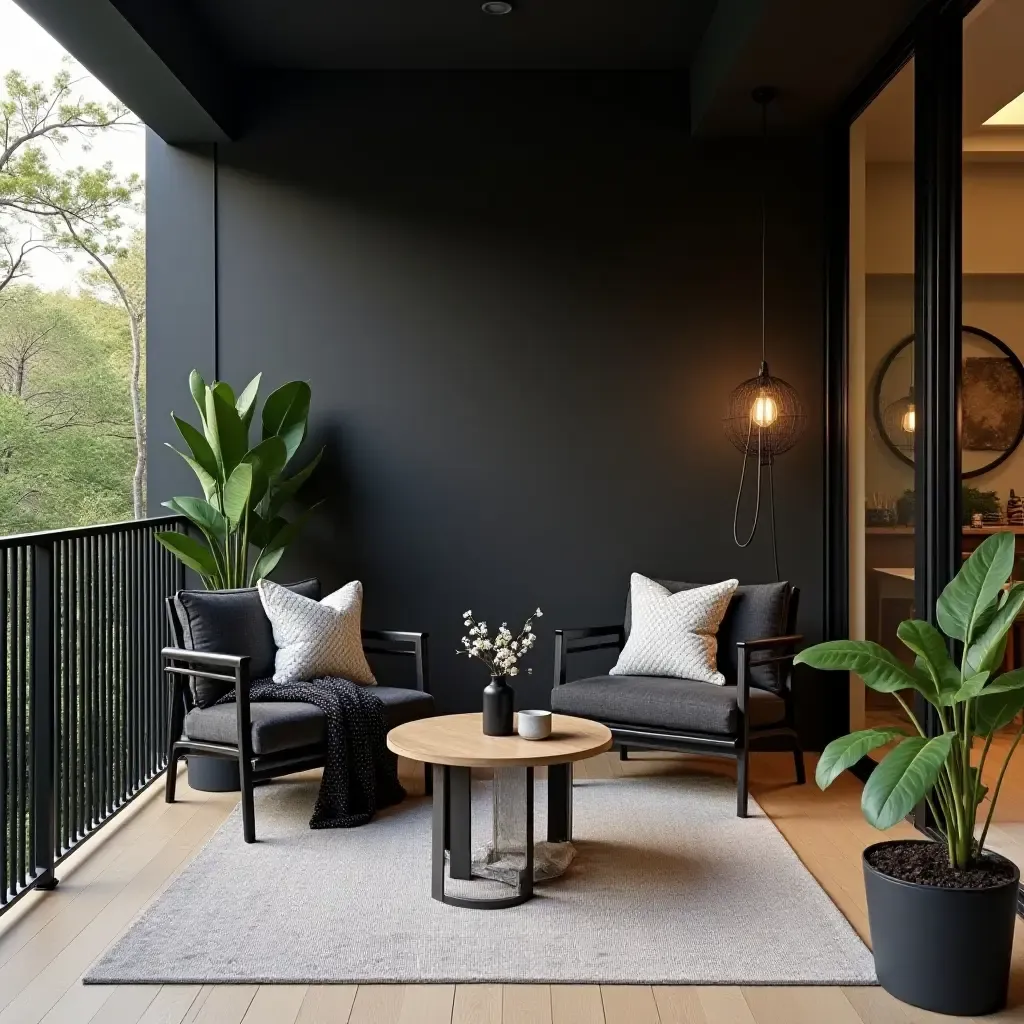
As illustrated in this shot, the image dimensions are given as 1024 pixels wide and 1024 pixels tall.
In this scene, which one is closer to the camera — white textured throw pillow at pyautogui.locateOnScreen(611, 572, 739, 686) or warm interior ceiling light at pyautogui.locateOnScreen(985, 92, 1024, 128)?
warm interior ceiling light at pyautogui.locateOnScreen(985, 92, 1024, 128)

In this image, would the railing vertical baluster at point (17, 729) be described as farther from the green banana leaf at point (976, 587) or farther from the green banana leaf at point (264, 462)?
the green banana leaf at point (976, 587)

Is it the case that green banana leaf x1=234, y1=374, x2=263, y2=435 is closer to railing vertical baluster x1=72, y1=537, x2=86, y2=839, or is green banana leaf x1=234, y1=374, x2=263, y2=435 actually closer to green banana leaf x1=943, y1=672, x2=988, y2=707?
railing vertical baluster x1=72, y1=537, x2=86, y2=839

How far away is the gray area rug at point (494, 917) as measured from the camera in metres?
2.80

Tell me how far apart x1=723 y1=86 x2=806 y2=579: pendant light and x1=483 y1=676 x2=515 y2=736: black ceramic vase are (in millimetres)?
2098

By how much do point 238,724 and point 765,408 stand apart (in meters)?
2.83

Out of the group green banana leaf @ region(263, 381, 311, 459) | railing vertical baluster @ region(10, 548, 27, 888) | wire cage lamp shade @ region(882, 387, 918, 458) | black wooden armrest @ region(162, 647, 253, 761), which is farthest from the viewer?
green banana leaf @ region(263, 381, 311, 459)

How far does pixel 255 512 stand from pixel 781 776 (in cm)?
267

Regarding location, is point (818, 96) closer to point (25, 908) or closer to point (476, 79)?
point (476, 79)

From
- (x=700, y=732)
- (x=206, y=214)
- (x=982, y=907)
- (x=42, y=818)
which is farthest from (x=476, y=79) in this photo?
(x=982, y=907)

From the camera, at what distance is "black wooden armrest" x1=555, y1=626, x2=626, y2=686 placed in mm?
4859

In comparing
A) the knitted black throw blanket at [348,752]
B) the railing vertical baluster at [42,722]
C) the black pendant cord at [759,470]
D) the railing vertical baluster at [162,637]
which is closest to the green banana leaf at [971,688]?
the knitted black throw blanket at [348,752]

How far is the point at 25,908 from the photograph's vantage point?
3.26 m

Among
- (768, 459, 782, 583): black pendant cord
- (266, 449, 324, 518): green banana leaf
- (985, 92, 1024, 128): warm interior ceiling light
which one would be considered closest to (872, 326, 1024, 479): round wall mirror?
(985, 92, 1024, 128): warm interior ceiling light

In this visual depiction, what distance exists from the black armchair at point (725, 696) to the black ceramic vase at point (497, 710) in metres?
0.94
